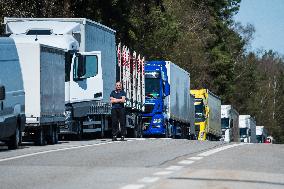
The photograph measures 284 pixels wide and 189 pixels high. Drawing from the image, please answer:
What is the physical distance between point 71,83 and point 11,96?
8.02m

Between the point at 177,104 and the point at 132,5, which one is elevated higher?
the point at 132,5

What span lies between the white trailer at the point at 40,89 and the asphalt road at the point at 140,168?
2.77 meters

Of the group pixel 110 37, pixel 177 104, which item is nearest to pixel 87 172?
pixel 110 37

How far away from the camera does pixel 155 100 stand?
4966cm

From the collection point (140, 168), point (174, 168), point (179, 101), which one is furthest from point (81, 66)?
point (179, 101)

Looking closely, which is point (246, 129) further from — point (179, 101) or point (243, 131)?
point (179, 101)

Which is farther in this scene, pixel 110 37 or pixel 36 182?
pixel 110 37

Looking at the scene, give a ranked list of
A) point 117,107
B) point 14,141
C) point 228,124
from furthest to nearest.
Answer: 1. point 228,124
2. point 117,107
3. point 14,141

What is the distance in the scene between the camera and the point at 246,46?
139 metres

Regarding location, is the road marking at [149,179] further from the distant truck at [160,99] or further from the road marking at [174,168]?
the distant truck at [160,99]

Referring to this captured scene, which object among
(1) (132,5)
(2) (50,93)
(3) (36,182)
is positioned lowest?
(3) (36,182)

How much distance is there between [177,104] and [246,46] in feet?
282

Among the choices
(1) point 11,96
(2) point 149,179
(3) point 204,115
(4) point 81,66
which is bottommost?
(2) point 149,179

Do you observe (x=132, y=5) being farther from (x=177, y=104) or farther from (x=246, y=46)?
(x=246, y=46)
